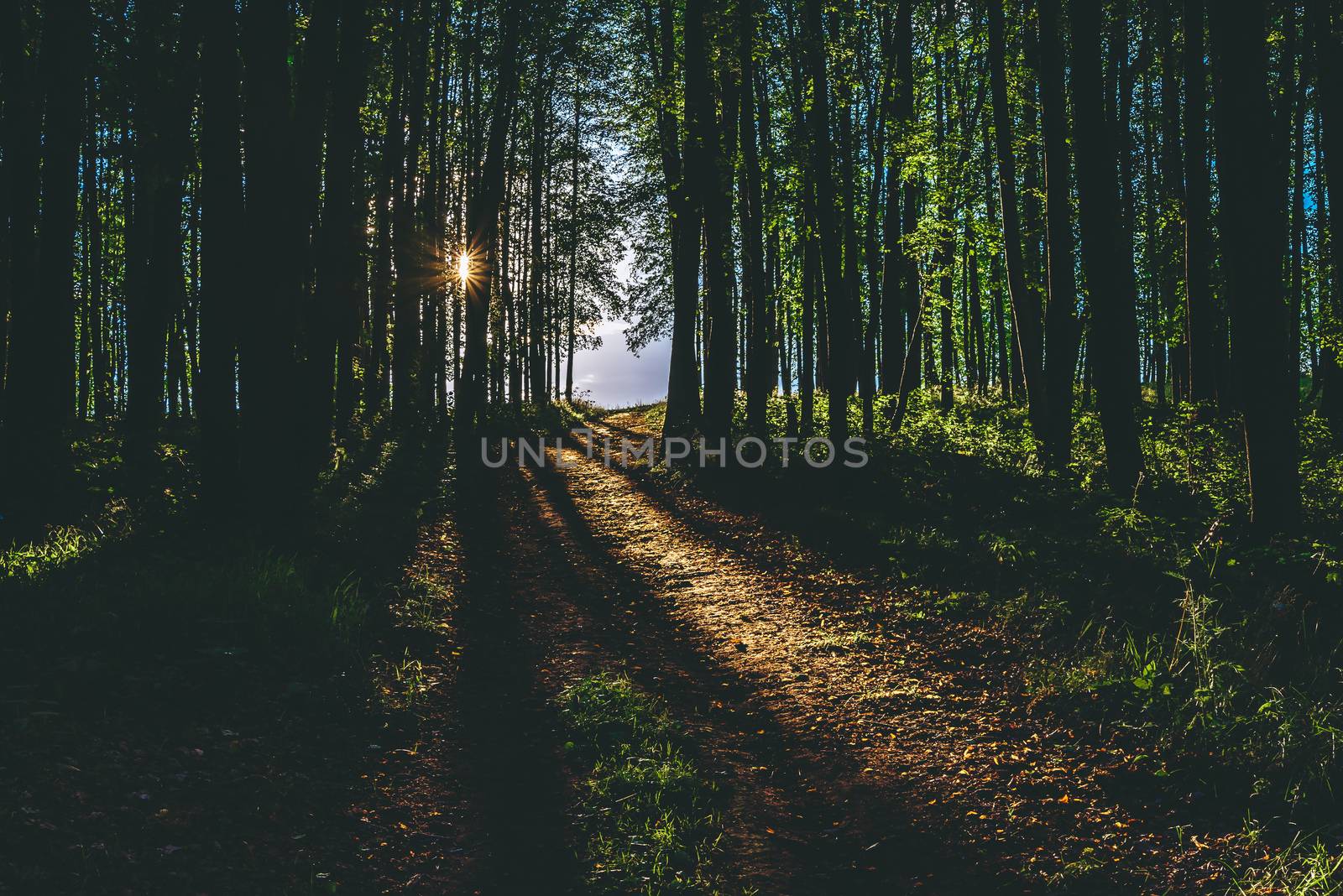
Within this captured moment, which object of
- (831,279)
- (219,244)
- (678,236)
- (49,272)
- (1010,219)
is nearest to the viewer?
(219,244)

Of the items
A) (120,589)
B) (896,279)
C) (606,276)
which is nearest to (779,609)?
(120,589)

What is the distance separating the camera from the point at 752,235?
16109 millimetres

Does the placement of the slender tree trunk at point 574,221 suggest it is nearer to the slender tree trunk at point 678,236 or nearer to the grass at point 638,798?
the slender tree trunk at point 678,236

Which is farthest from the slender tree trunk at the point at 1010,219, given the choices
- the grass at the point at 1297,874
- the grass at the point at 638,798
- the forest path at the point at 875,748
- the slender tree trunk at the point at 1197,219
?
the grass at the point at 638,798

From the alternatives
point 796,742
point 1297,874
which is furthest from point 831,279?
point 1297,874

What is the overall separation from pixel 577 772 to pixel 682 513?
26.1ft

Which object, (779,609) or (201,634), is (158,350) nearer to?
(201,634)

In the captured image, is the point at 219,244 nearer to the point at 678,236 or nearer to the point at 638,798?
the point at 638,798

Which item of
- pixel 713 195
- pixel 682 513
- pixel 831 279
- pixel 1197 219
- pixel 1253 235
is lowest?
pixel 682 513

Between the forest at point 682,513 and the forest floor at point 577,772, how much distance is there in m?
0.03

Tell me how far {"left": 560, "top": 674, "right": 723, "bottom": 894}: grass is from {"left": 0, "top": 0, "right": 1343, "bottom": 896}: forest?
39 millimetres

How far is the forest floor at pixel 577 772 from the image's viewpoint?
12.9 ft

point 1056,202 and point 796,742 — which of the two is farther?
point 1056,202

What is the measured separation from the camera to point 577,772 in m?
5.11
